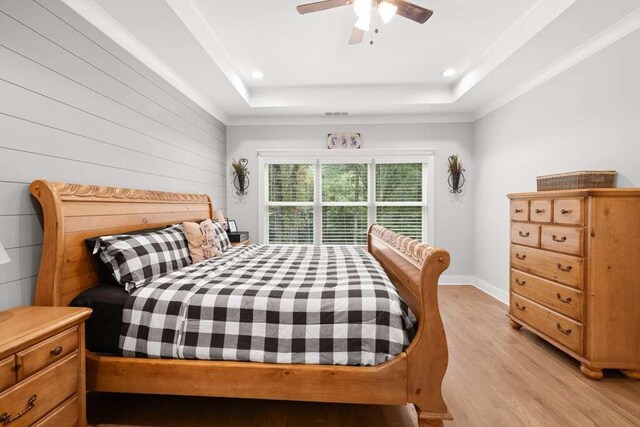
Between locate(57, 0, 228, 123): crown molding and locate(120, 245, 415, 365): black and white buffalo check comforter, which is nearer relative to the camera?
locate(120, 245, 415, 365): black and white buffalo check comforter

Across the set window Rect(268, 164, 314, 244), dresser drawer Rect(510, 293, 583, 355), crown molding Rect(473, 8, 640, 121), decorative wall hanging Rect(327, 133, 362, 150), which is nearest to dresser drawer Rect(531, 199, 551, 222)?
dresser drawer Rect(510, 293, 583, 355)

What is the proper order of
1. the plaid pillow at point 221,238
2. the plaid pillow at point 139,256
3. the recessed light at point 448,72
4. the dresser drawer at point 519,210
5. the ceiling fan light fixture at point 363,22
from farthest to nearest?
the recessed light at point 448,72
the plaid pillow at point 221,238
the dresser drawer at point 519,210
the ceiling fan light fixture at point 363,22
the plaid pillow at point 139,256

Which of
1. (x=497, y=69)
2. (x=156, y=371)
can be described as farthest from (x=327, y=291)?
(x=497, y=69)

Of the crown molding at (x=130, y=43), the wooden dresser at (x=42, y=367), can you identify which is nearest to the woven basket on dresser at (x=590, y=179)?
the wooden dresser at (x=42, y=367)

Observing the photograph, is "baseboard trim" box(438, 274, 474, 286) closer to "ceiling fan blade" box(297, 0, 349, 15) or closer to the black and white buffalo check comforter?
the black and white buffalo check comforter

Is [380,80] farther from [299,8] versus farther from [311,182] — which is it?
[299,8]

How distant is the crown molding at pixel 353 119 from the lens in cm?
453

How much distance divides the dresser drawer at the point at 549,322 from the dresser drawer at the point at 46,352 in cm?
317

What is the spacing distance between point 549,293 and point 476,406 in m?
1.25

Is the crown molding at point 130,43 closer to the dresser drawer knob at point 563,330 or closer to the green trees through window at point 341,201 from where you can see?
the green trees through window at point 341,201

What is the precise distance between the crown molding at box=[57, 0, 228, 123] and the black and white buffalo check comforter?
189 centimetres

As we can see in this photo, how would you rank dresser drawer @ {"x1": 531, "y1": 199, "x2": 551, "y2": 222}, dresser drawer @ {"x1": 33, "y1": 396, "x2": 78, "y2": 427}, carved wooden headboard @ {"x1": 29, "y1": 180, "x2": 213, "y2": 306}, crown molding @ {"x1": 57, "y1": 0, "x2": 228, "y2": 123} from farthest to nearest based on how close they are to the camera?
dresser drawer @ {"x1": 531, "y1": 199, "x2": 551, "y2": 222}, crown molding @ {"x1": 57, "y1": 0, "x2": 228, "y2": 123}, carved wooden headboard @ {"x1": 29, "y1": 180, "x2": 213, "y2": 306}, dresser drawer @ {"x1": 33, "y1": 396, "x2": 78, "y2": 427}

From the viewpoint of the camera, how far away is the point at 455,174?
4516 millimetres

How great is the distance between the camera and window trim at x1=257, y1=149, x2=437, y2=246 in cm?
459
